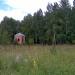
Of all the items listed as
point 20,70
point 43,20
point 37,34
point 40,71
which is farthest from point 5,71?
point 43,20

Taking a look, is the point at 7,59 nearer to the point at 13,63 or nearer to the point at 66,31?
the point at 13,63

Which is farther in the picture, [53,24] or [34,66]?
[53,24]

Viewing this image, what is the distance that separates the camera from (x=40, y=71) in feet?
17.8

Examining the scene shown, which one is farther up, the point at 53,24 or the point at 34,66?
the point at 53,24

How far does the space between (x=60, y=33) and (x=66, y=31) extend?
1.44 meters

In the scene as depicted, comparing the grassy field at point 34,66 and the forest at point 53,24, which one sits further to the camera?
the forest at point 53,24

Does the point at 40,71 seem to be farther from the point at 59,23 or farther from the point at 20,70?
the point at 59,23

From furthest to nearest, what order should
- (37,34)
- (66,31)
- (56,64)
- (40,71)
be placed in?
(37,34) < (66,31) < (56,64) < (40,71)

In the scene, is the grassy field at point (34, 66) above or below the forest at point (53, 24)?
below

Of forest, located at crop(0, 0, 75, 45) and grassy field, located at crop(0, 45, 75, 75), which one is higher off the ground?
forest, located at crop(0, 0, 75, 45)

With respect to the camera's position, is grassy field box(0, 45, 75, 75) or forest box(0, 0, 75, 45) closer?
grassy field box(0, 45, 75, 75)

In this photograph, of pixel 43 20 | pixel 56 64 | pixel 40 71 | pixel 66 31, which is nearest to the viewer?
pixel 40 71

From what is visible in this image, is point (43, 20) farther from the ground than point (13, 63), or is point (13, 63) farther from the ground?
point (43, 20)

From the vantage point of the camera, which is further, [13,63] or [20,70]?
[13,63]
